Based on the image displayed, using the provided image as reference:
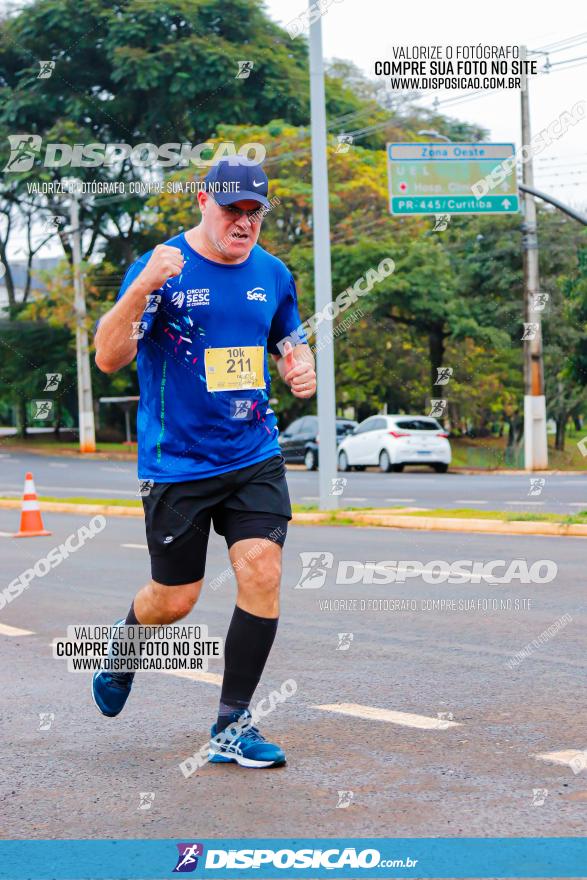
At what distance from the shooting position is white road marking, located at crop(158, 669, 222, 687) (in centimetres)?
644

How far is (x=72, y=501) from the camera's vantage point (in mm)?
21938

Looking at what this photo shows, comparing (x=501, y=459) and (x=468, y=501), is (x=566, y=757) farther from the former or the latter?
(x=501, y=459)

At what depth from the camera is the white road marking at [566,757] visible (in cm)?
459

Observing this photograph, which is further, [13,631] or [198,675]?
[13,631]

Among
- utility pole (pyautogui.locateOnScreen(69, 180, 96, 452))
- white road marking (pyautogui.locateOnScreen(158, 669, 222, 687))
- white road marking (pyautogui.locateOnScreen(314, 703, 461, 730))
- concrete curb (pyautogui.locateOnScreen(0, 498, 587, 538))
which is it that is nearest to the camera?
white road marking (pyautogui.locateOnScreen(314, 703, 461, 730))

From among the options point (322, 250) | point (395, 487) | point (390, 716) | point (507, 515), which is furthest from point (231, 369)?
point (395, 487)

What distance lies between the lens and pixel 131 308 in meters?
4.66

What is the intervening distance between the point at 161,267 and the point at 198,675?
2596 millimetres

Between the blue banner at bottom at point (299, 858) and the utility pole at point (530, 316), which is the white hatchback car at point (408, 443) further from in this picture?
the blue banner at bottom at point (299, 858)

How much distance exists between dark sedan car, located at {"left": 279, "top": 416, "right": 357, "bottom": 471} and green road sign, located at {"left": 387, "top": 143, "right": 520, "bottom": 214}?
9.74m

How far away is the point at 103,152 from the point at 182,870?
44.4 metres

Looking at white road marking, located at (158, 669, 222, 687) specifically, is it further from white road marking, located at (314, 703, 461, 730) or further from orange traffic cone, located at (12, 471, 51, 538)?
orange traffic cone, located at (12, 471, 51, 538)

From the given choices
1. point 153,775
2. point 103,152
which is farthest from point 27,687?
point 103,152

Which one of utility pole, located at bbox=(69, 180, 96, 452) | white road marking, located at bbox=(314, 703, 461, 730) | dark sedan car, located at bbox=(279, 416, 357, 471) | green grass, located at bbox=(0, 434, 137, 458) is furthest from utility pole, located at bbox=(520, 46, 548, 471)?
white road marking, located at bbox=(314, 703, 461, 730)
